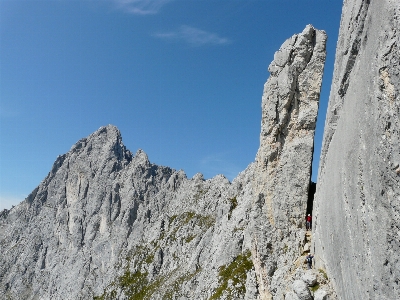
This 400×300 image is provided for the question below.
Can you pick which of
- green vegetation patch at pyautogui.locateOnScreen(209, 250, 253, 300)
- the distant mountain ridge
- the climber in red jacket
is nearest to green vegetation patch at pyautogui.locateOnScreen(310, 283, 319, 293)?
the distant mountain ridge

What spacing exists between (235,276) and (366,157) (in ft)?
213

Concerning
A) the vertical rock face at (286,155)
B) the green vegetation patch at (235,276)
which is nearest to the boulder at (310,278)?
the vertical rock face at (286,155)

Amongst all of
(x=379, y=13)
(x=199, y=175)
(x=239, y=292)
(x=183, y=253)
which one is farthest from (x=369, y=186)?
(x=199, y=175)

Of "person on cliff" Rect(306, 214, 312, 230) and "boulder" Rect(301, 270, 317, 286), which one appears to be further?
"person on cliff" Rect(306, 214, 312, 230)

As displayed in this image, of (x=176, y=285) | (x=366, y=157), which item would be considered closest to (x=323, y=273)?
(x=366, y=157)

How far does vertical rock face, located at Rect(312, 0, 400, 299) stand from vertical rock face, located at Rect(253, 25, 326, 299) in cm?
948

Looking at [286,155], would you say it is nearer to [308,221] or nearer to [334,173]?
[308,221]

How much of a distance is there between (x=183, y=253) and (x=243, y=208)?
62.9 metres

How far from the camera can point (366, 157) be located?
40.5ft

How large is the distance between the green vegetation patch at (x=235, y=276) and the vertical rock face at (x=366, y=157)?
52.8 m

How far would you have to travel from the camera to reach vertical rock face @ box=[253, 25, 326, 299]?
28.3 meters

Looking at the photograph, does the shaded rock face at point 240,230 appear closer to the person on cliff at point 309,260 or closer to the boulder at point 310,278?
the person on cliff at point 309,260

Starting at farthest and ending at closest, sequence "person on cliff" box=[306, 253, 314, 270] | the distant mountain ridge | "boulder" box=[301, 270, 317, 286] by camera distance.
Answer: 1. "person on cliff" box=[306, 253, 314, 270]
2. "boulder" box=[301, 270, 317, 286]
3. the distant mountain ridge

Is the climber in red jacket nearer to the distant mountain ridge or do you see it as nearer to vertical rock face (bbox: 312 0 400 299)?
the distant mountain ridge
